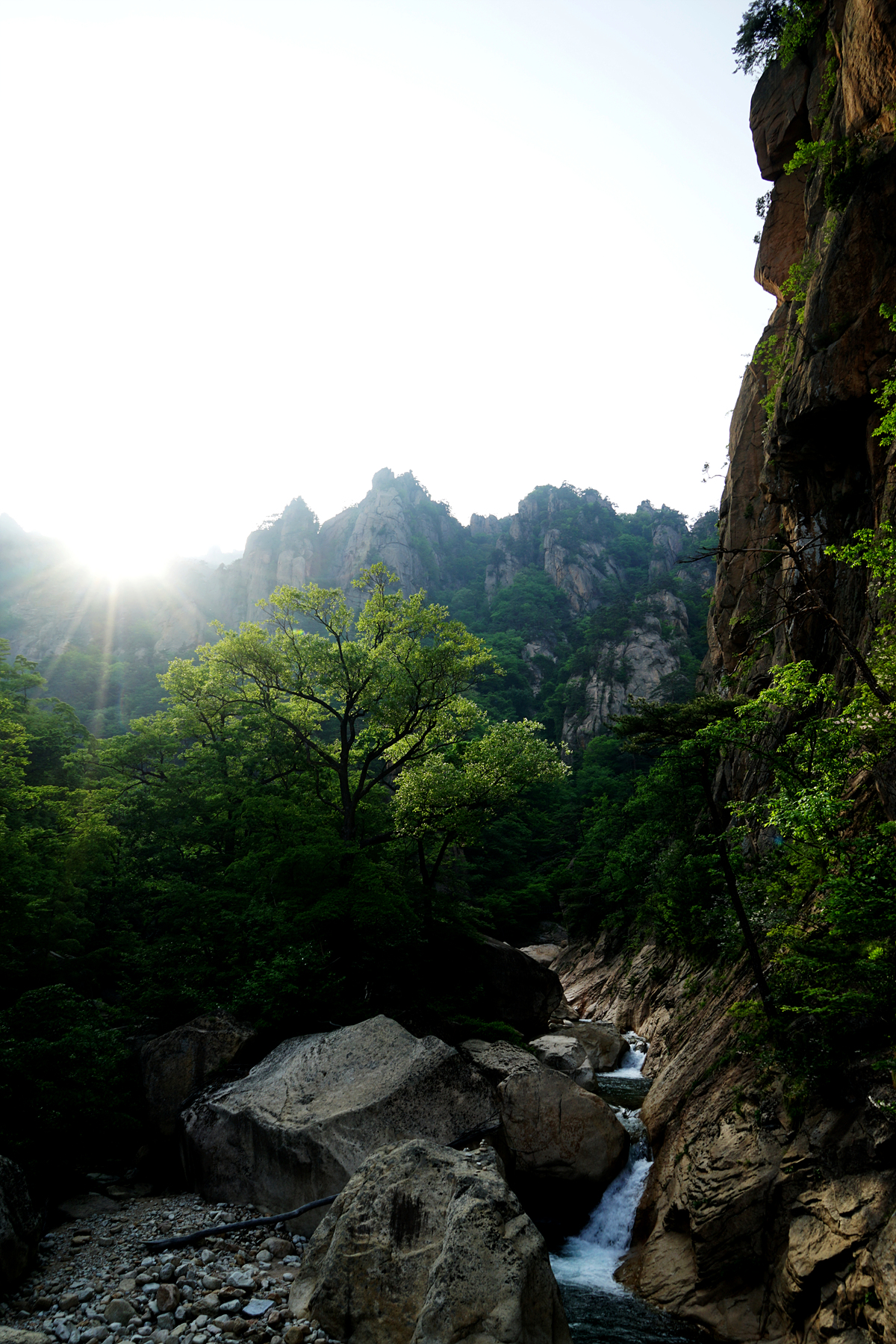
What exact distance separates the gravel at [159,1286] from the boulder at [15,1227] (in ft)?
0.57

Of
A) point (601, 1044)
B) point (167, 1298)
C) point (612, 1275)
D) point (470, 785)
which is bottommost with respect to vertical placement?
point (601, 1044)

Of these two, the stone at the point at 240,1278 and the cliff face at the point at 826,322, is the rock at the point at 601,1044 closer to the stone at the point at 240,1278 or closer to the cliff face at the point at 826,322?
the cliff face at the point at 826,322

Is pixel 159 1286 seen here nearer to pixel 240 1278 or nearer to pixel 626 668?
pixel 240 1278

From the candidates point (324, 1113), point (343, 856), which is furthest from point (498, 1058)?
point (343, 856)

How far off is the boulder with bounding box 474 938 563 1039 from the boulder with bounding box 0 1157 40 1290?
11.4m

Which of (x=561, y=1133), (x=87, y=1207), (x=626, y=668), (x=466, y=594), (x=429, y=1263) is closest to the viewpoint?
(x=429, y=1263)

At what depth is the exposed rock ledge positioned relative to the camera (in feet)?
21.8

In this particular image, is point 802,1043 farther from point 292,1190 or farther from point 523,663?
point 523,663

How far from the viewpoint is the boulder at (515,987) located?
17750 mm

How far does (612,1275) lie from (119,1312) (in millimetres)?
7127

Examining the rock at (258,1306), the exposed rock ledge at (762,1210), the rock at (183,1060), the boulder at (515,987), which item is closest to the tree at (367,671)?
the boulder at (515,987)

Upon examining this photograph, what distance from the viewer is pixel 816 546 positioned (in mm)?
14398

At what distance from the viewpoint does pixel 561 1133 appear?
11.9 m

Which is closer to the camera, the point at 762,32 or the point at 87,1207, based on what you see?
the point at 87,1207
